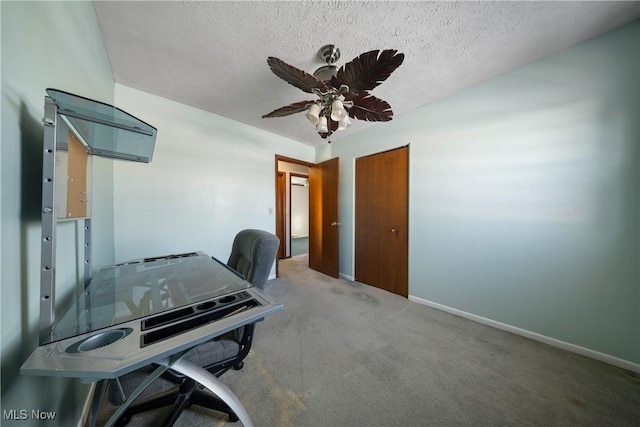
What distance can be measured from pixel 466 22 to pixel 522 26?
42 centimetres

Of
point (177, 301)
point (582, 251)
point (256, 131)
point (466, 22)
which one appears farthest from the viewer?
point (256, 131)

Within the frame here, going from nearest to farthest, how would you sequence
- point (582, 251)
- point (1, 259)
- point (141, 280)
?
point (1, 259), point (141, 280), point (582, 251)

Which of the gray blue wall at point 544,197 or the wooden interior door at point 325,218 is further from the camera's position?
the wooden interior door at point 325,218

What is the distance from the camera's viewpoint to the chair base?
1.04 m

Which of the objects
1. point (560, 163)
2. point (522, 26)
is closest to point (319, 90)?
point (522, 26)

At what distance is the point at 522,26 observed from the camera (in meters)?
1.41

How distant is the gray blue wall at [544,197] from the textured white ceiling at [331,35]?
28 cm

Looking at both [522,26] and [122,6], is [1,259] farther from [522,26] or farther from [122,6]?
[522,26]

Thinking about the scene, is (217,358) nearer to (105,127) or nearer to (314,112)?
(105,127)

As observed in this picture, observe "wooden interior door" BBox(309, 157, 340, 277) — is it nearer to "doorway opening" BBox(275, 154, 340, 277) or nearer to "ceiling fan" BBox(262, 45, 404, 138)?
"doorway opening" BBox(275, 154, 340, 277)

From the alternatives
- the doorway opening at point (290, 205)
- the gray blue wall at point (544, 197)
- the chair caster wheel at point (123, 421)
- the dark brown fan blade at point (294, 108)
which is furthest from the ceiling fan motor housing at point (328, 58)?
the chair caster wheel at point (123, 421)

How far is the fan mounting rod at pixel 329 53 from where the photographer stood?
61.6 inches

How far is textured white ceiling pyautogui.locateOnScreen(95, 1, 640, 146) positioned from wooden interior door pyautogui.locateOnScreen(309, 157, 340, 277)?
5.34 feet

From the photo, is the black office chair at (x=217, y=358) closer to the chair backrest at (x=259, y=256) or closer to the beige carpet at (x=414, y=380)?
the chair backrest at (x=259, y=256)
